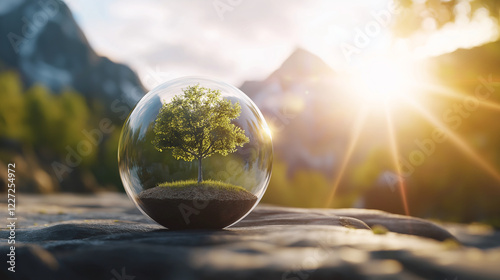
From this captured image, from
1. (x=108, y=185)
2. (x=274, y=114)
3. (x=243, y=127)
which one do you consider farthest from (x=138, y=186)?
(x=108, y=185)

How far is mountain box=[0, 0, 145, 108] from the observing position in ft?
184

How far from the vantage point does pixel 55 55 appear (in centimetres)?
5966

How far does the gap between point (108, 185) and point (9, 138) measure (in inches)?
364

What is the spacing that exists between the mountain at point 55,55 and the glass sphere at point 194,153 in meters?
52.1

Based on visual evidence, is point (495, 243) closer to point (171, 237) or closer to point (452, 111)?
point (171, 237)

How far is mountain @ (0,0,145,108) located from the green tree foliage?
172 feet

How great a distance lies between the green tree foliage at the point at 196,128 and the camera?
5.58 m

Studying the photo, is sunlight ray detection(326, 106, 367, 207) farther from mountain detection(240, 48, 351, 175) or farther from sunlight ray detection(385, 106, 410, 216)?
sunlight ray detection(385, 106, 410, 216)

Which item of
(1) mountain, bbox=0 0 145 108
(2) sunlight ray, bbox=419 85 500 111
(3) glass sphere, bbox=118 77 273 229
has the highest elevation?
(1) mountain, bbox=0 0 145 108

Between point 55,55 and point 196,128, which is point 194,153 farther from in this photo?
point 55,55

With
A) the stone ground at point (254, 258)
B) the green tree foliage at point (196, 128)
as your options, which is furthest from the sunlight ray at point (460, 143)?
the green tree foliage at point (196, 128)

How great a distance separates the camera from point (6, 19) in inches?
2362

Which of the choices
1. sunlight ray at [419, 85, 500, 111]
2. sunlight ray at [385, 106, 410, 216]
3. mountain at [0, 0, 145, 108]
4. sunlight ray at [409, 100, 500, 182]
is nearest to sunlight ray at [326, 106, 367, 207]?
sunlight ray at [385, 106, 410, 216]

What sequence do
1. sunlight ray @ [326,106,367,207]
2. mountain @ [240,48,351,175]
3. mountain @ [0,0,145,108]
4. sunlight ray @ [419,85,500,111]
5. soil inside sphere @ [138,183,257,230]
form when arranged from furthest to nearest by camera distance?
mountain @ [0,0,145,108] < mountain @ [240,48,351,175] < sunlight ray @ [326,106,367,207] < sunlight ray @ [419,85,500,111] < soil inside sphere @ [138,183,257,230]
